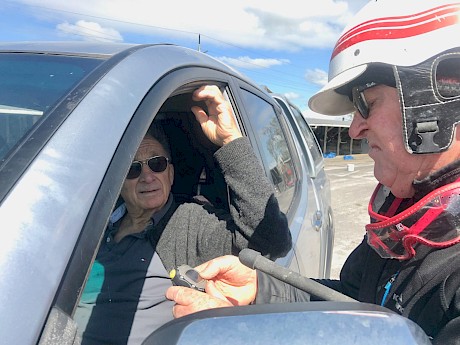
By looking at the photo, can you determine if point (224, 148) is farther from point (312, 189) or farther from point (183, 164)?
point (312, 189)

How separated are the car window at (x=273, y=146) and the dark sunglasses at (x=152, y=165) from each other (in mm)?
522

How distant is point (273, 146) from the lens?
2.90m

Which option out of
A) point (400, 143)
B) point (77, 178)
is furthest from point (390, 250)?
point (77, 178)

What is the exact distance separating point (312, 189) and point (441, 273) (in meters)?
2.40

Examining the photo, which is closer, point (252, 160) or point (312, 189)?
point (252, 160)

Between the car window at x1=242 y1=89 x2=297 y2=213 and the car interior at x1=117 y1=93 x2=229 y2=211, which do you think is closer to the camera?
the car interior at x1=117 y1=93 x2=229 y2=211

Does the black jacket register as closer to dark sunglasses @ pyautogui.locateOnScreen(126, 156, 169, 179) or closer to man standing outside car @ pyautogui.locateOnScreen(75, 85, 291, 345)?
man standing outside car @ pyautogui.locateOnScreen(75, 85, 291, 345)

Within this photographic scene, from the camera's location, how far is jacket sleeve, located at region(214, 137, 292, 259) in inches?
77.3

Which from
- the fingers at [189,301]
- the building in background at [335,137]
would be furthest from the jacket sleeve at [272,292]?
the building in background at [335,137]

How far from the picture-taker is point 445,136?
4.16 ft

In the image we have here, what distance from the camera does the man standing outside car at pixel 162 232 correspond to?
1790mm

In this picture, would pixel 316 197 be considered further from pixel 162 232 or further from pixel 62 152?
pixel 62 152

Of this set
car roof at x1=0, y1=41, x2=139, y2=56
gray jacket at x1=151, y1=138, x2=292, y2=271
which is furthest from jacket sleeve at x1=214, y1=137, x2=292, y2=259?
car roof at x1=0, y1=41, x2=139, y2=56

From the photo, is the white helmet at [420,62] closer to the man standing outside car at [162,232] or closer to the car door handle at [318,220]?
the man standing outside car at [162,232]
